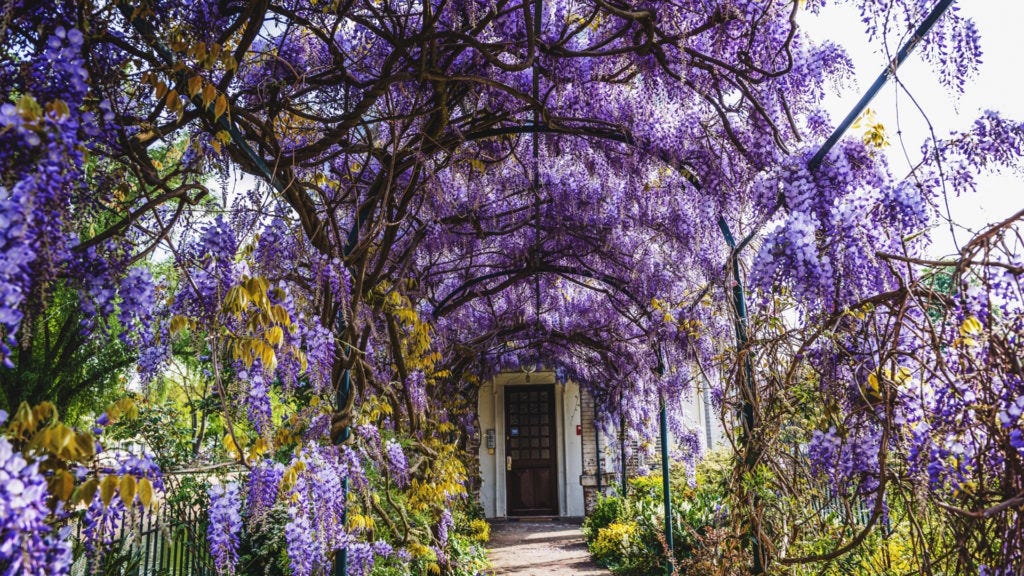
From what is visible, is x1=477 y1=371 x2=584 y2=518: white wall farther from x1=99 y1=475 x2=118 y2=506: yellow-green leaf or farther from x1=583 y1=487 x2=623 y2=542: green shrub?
x1=99 y1=475 x2=118 y2=506: yellow-green leaf

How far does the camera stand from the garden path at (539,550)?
6746 millimetres

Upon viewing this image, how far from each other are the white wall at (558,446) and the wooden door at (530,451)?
4.2 inches

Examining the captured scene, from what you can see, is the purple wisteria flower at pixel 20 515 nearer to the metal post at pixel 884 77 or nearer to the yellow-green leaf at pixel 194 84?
the yellow-green leaf at pixel 194 84

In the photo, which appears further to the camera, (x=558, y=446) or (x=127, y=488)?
(x=558, y=446)

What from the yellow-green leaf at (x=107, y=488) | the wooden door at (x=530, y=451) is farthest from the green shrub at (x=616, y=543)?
the yellow-green leaf at (x=107, y=488)

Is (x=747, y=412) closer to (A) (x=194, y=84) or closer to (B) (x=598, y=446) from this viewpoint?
(A) (x=194, y=84)

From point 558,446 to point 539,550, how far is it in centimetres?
345

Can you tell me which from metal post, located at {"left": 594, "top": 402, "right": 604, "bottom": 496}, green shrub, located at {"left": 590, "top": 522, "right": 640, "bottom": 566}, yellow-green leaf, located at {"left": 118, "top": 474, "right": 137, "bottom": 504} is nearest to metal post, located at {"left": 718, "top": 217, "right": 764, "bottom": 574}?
yellow-green leaf, located at {"left": 118, "top": 474, "right": 137, "bottom": 504}

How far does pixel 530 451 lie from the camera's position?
11547 mm

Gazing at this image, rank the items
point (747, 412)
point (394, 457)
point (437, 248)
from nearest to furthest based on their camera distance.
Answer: point (747, 412) → point (394, 457) → point (437, 248)

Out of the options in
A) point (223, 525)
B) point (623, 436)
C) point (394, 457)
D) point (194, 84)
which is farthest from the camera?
point (623, 436)

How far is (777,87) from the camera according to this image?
2.85 meters

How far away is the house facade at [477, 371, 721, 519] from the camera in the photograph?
36.9 feet

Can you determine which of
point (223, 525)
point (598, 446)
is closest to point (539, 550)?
point (598, 446)
